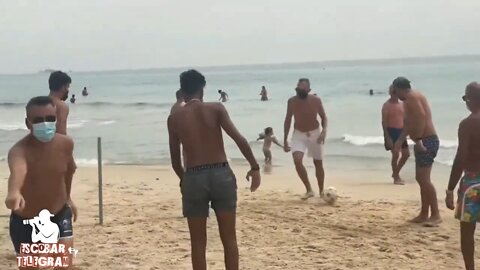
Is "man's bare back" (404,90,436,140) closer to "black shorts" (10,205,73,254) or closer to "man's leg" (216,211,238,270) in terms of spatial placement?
"man's leg" (216,211,238,270)

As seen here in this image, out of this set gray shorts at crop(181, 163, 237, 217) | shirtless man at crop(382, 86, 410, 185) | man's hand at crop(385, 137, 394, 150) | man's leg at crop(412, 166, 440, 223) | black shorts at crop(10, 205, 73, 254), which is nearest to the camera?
black shorts at crop(10, 205, 73, 254)

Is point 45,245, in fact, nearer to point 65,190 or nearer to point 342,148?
point 65,190

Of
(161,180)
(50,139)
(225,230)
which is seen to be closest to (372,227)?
(225,230)

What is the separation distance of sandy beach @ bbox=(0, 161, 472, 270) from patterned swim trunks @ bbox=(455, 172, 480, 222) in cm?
101

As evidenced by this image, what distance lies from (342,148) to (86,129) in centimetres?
1111

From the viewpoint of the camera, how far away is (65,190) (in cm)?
392

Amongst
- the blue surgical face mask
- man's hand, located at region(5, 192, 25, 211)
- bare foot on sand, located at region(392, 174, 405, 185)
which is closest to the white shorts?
bare foot on sand, located at region(392, 174, 405, 185)

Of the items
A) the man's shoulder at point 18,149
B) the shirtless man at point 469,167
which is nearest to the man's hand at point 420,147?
the shirtless man at point 469,167

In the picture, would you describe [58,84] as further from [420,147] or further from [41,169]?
[420,147]

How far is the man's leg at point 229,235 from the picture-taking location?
454 cm

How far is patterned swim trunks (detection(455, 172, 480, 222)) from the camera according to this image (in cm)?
461

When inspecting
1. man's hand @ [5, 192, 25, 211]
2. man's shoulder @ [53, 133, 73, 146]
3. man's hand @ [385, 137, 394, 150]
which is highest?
man's shoulder @ [53, 133, 73, 146]

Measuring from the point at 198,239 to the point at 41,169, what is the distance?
4.44 feet

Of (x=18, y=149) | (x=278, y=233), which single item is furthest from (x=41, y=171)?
(x=278, y=233)
